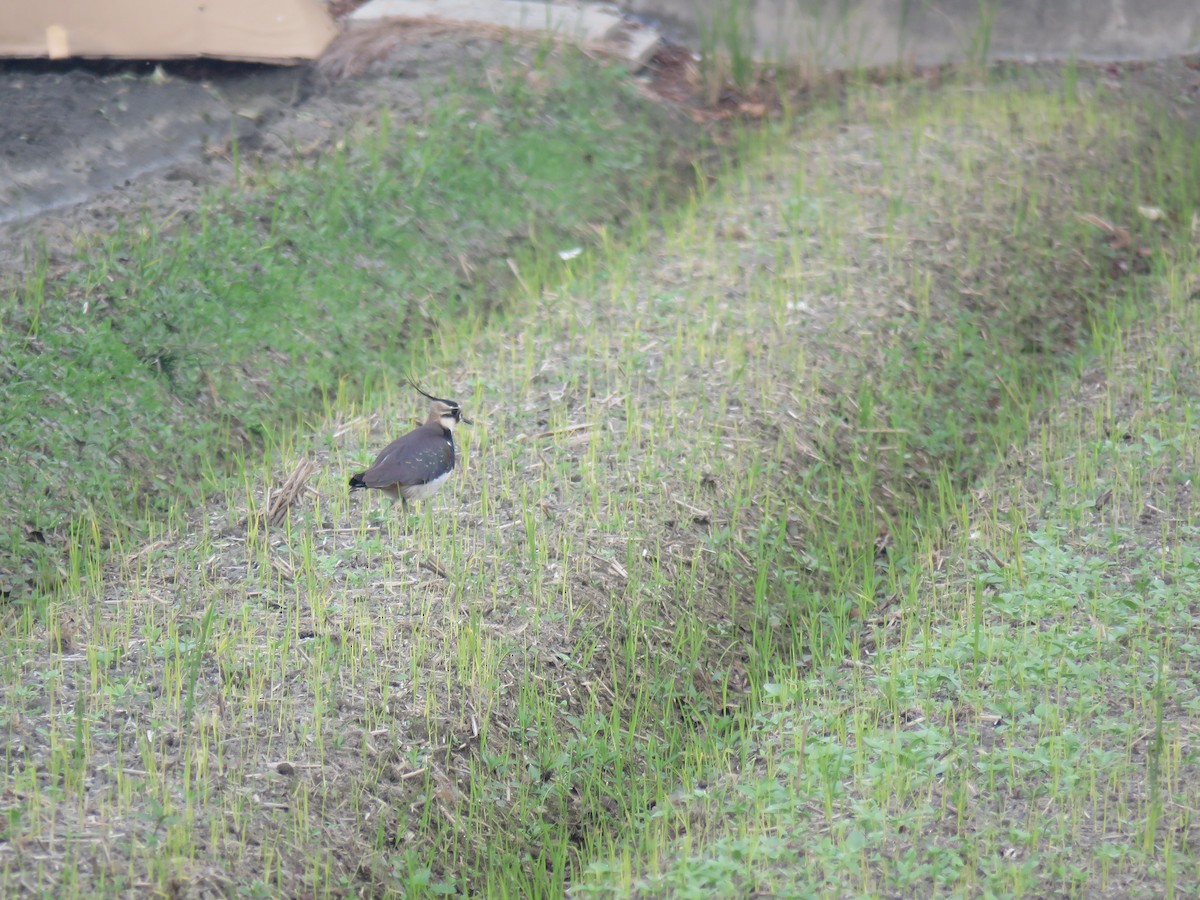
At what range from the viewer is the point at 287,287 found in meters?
6.85

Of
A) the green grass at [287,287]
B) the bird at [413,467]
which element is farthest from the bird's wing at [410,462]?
the green grass at [287,287]

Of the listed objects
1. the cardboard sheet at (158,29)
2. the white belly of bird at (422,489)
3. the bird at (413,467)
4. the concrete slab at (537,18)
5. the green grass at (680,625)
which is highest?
the cardboard sheet at (158,29)

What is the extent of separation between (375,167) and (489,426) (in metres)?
2.40

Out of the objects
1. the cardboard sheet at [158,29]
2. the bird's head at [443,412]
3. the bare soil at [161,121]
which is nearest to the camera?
the bird's head at [443,412]

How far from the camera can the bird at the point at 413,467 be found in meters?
5.14

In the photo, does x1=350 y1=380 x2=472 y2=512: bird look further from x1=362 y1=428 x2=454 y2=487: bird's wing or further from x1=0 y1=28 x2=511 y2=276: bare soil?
x1=0 y1=28 x2=511 y2=276: bare soil

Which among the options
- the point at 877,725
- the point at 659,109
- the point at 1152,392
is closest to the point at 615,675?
the point at 877,725

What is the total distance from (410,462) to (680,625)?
122 centimetres

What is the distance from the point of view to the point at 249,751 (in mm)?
4246

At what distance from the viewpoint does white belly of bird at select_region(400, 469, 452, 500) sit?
5219mm

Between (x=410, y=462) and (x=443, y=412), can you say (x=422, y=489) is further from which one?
(x=443, y=412)

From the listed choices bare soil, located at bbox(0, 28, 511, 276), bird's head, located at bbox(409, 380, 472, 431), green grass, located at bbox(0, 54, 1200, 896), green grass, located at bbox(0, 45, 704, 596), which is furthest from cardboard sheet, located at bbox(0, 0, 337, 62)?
bird's head, located at bbox(409, 380, 472, 431)

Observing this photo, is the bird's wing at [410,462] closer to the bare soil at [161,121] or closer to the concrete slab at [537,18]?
the bare soil at [161,121]

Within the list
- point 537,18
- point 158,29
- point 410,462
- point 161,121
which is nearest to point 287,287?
point 161,121
